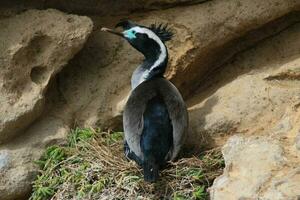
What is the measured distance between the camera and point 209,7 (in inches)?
195

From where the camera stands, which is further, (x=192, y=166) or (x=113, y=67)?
(x=113, y=67)

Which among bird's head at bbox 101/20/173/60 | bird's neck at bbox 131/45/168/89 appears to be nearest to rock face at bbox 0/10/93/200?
bird's head at bbox 101/20/173/60

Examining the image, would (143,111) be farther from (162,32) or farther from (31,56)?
(31,56)

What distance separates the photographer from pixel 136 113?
4.48 metres

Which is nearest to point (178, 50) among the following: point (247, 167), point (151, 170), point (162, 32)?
point (162, 32)

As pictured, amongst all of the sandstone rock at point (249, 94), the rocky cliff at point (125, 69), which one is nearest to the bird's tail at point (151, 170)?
the rocky cliff at point (125, 69)

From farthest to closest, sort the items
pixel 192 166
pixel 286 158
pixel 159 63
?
pixel 159 63 < pixel 192 166 < pixel 286 158

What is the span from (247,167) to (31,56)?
5.19 feet

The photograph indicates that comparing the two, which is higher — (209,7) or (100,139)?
(209,7)

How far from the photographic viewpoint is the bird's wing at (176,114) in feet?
14.5

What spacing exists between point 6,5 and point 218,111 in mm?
1481

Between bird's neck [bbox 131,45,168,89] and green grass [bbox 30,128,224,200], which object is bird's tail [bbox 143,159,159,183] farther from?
bird's neck [bbox 131,45,168,89]

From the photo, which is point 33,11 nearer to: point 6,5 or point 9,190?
point 6,5

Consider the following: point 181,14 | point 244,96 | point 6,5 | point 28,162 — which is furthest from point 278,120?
point 6,5
